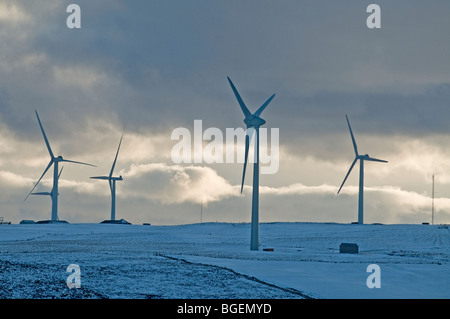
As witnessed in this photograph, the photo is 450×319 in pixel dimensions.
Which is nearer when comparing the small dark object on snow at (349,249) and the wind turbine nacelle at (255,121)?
the small dark object on snow at (349,249)

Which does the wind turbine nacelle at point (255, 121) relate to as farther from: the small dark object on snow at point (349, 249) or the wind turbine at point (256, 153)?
the small dark object on snow at point (349, 249)

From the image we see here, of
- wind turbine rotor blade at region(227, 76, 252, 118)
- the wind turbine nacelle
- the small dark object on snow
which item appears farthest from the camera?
wind turbine rotor blade at region(227, 76, 252, 118)

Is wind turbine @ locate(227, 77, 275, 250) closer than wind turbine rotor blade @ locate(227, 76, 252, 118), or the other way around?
wind turbine @ locate(227, 77, 275, 250)

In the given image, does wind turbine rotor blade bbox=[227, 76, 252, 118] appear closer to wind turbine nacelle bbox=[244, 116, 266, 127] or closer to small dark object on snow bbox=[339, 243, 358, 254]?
wind turbine nacelle bbox=[244, 116, 266, 127]

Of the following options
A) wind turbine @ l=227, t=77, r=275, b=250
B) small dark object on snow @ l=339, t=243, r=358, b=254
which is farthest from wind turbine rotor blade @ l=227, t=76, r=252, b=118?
small dark object on snow @ l=339, t=243, r=358, b=254

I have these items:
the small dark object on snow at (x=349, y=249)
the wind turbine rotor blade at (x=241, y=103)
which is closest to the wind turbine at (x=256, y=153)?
the wind turbine rotor blade at (x=241, y=103)

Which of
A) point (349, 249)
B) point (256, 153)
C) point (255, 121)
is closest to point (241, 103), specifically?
point (255, 121)

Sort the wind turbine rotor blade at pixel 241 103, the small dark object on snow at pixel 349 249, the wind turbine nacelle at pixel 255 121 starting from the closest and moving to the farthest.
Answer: the small dark object on snow at pixel 349 249, the wind turbine nacelle at pixel 255 121, the wind turbine rotor blade at pixel 241 103

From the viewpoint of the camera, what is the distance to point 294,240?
11306 cm

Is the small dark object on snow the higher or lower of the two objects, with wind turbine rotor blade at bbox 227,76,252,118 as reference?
lower

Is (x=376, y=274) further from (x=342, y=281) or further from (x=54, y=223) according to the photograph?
(x=54, y=223)

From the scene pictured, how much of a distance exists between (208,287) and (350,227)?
10589cm
